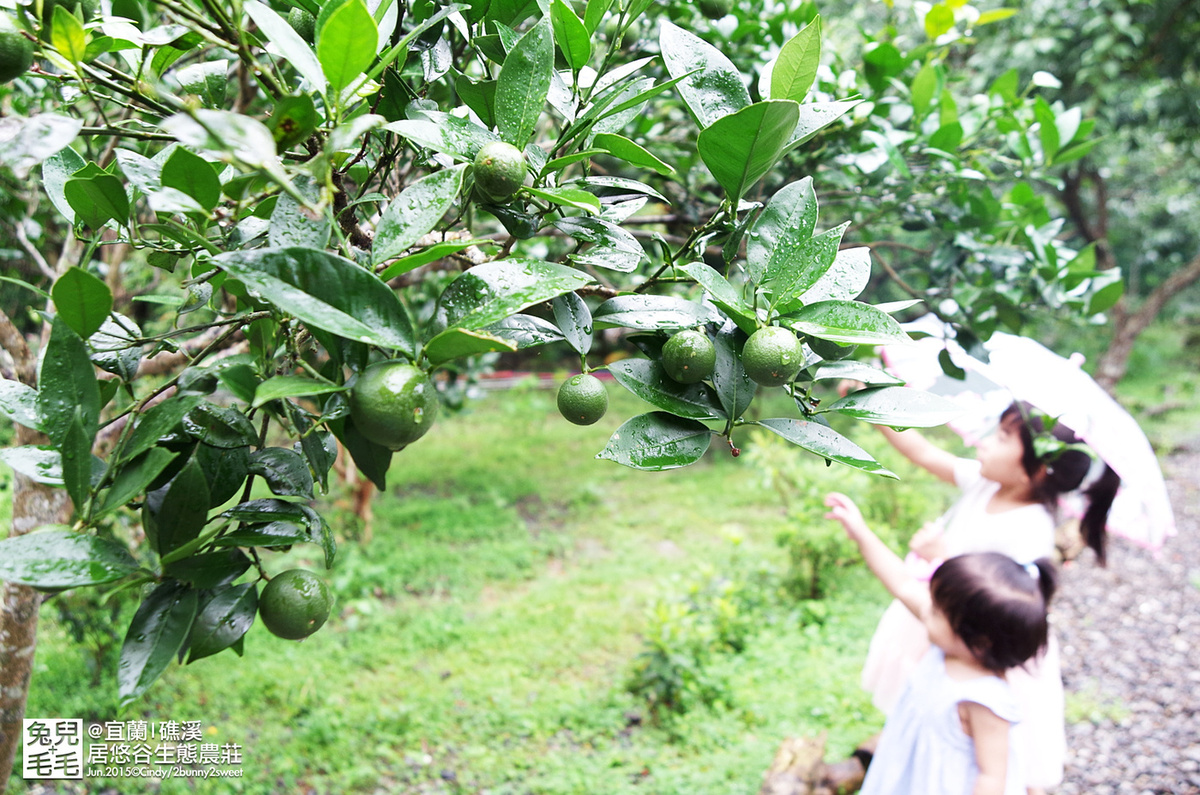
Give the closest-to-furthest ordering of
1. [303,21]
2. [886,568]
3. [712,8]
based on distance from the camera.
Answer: [303,21], [712,8], [886,568]

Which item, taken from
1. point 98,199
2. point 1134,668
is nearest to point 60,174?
point 98,199

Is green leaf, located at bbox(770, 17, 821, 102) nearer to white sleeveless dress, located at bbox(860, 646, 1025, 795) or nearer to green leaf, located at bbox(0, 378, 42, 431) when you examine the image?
green leaf, located at bbox(0, 378, 42, 431)

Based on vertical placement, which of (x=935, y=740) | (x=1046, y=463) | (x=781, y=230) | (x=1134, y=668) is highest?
(x=781, y=230)

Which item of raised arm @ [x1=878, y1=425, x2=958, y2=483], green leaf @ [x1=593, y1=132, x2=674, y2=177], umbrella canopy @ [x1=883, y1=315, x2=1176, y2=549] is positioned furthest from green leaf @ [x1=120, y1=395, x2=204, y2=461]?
raised arm @ [x1=878, y1=425, x2=958, y2=483]

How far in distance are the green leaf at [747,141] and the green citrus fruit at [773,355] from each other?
111 mm

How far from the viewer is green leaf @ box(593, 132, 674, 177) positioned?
1.58 ft

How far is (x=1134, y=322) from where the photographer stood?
16.1 ft

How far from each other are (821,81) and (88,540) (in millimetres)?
1190

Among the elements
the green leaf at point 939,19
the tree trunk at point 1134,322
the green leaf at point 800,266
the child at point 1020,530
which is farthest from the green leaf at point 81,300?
the tree trunk at point 1134,322

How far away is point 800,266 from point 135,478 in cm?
44

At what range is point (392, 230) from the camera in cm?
42

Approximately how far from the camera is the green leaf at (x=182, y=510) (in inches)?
17.4

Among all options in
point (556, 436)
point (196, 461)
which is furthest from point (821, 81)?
point (556, 436)

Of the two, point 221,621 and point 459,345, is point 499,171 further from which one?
point 221,621
